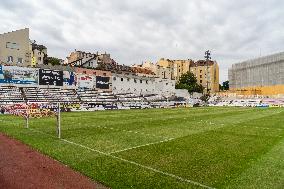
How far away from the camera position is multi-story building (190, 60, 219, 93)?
438 ft

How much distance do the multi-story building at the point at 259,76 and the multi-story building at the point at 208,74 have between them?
836 centimetres

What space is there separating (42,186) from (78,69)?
64.1 metres

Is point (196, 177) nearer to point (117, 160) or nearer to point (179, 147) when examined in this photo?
point (117, 160)

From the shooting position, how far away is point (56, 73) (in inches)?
2432

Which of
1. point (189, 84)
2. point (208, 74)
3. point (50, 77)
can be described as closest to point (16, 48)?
point (50, 77)

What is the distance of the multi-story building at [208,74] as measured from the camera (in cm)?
13338

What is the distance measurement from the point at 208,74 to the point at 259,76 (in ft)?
80.9

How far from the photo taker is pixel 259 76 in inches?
4493

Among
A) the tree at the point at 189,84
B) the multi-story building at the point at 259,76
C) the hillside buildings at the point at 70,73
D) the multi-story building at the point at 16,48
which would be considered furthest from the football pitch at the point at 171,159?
the tree at the point at 189,84

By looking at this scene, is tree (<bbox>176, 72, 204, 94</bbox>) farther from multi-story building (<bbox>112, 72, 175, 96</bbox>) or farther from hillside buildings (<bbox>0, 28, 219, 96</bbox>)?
multi-story building (<bbox>112, 72, 175, 96</bbox>)

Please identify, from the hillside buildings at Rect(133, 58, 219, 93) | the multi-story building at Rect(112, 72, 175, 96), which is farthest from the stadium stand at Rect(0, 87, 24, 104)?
the hillside buildings at Rect(133, 58, 219, 93)

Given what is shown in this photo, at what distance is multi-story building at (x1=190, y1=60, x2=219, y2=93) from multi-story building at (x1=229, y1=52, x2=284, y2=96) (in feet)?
27.4

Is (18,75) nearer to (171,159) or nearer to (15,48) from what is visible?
(15,48)

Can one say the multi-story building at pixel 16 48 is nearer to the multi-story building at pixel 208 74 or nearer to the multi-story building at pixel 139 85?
the multi-story building at pixel 139 85
